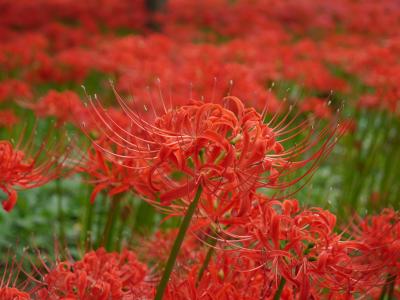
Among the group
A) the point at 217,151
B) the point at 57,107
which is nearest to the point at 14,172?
the point at 217,151

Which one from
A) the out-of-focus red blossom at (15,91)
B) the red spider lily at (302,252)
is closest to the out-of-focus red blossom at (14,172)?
the red spider lily at (302,252)

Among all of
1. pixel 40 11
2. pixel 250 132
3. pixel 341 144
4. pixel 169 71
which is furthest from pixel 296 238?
pixel 40 11

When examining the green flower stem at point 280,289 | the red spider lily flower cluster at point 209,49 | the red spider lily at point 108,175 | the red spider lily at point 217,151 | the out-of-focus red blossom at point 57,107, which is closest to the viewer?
the red spider lily at point 217,151

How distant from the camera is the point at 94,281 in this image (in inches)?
53.4

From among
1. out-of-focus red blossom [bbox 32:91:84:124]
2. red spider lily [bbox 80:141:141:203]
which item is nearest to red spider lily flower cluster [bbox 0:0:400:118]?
red spider lily [bbox 80:141:141:203]

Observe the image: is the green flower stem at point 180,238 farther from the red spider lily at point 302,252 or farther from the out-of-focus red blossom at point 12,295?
the out-of-focus red blossom at point 12,295

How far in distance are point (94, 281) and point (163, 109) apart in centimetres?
42

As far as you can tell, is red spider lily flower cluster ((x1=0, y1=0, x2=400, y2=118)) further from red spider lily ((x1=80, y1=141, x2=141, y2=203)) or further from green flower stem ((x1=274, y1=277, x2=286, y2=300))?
green flower stem ((x1=274, y1=277, x2=286, y2=300))

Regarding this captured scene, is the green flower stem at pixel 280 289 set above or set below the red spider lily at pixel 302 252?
below

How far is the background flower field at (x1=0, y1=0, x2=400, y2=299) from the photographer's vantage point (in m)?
1.58

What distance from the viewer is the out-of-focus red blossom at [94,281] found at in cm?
134

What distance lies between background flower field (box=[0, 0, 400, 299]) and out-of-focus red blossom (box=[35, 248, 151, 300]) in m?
0.02

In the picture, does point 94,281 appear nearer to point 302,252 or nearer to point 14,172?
point 14,172

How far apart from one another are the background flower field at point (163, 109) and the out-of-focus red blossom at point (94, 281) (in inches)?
0.9
